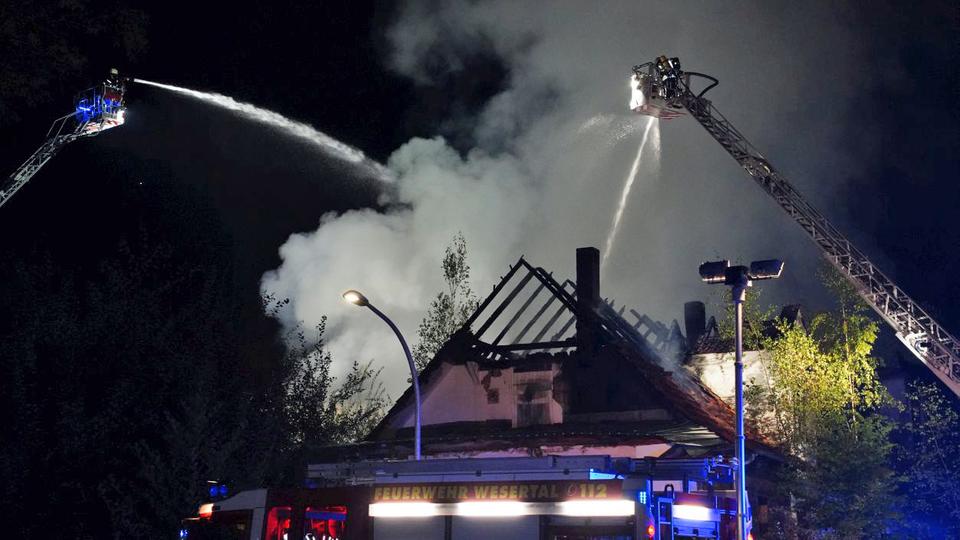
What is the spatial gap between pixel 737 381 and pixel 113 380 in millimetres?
17998

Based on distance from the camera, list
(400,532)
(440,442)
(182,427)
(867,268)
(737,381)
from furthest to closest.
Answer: (867,268)
(440,442)
(182,427)
(737,381)
(400,532)

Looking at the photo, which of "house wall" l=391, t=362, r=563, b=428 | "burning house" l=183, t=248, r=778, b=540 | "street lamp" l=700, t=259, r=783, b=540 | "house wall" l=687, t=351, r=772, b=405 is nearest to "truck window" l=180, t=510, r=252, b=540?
"burning house" l=183, t=248, r=778, b=540

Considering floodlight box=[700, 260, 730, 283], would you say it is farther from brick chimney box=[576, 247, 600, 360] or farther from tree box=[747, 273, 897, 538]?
brick chimney box=[576, 247, 600, 360]

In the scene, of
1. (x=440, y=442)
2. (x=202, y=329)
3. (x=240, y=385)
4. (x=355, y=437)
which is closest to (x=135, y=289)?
(x=202, y=329)

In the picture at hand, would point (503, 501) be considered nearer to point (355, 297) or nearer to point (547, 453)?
point (355, 297)

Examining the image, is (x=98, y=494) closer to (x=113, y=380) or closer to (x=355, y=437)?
(x=113, y=380)

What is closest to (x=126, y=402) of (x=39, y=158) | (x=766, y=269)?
(x=39, y=158)

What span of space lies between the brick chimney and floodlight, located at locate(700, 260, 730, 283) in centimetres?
1371

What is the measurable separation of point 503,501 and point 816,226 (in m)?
23.4

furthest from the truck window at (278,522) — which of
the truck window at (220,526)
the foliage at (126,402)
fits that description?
the foliage at (126,402)

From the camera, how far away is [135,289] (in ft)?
87.0

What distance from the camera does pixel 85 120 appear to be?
27.0 m

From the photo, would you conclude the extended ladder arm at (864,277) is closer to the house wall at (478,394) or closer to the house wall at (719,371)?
the house wall at (719,371)

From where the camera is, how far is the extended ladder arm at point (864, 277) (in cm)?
2883
